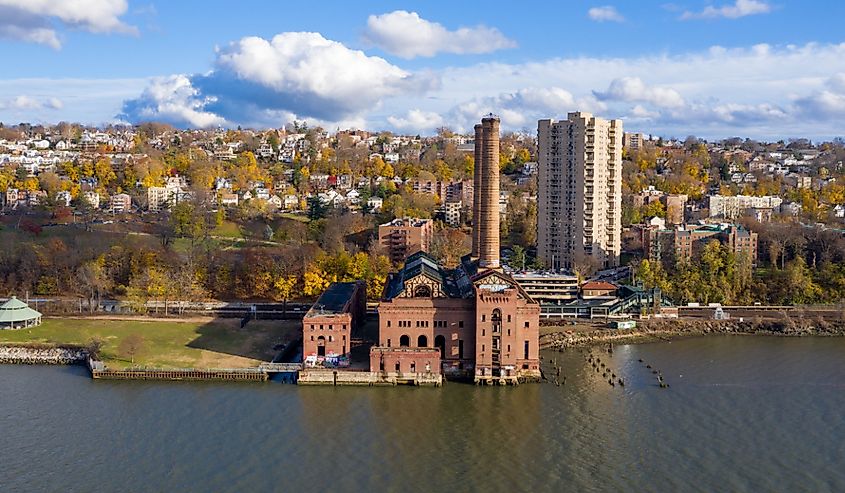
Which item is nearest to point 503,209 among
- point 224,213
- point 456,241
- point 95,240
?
point 456,241

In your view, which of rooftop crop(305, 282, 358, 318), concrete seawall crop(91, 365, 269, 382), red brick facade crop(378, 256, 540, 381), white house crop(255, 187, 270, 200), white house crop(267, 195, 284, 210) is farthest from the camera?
white house crop(255, 187, 270, 200)

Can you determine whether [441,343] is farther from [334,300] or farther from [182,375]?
[182,375]

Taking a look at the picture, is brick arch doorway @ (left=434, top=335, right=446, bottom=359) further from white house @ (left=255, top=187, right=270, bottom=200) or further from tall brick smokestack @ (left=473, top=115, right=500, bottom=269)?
white house @ (left=255, top=187, right=270, bottom=200)

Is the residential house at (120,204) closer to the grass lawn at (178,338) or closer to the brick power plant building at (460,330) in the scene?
the grass lawn at (178,338)

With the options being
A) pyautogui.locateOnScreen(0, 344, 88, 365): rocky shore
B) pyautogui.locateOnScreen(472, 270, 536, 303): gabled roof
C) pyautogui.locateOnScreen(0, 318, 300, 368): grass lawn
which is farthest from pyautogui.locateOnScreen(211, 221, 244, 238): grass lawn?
pyautogui.locateOnScreen(472, 270, 536, 303): gabled roof

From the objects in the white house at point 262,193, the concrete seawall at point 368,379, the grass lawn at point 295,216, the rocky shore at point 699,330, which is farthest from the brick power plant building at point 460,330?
the white house at point 262,193

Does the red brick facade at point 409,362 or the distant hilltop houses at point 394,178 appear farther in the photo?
the distant hilltop houses at point 394,178

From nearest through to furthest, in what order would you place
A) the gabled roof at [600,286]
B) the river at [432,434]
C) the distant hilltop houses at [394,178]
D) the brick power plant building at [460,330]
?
1. the river at [432,434]
2. the brick power plant building at [460,330]
3. the gabled roof at [600,286]
4. the distant hilltop houses at [394,178]
